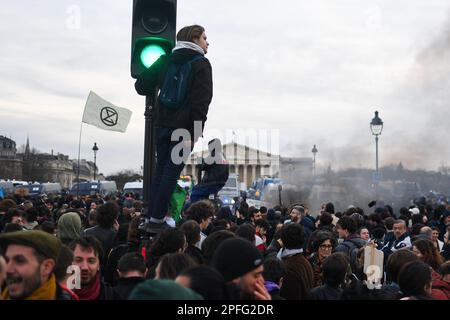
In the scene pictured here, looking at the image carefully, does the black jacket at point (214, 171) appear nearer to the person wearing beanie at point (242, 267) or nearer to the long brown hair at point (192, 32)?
the long brown hair at point (192, 32)

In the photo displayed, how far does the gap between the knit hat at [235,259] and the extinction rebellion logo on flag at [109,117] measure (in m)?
4.38

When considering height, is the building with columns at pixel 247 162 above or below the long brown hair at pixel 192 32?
above

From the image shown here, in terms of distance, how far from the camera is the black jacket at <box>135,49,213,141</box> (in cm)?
494

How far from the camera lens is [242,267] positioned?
3.08 meters

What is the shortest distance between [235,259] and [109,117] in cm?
457

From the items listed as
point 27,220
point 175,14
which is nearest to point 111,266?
point 175,14

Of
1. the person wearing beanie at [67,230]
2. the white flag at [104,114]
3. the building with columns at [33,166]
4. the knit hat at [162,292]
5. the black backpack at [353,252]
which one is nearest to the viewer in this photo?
the knit hat at [162,292]

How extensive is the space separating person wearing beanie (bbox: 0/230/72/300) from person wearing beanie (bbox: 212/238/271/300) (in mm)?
940

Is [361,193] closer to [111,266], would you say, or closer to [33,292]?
[111,266]

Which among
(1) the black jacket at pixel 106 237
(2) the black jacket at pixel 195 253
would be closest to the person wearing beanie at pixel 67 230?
(1) the black jacket at pixel 106 237

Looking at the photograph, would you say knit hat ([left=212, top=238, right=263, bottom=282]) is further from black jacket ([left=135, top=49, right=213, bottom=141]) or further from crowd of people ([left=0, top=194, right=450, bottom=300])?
black jacket ([left=135, top=49, right=213, bottom=141])

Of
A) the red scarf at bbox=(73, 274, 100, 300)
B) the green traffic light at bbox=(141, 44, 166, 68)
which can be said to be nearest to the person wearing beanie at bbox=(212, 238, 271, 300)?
the red scarf at bbox=(73, 274, 100, 300)

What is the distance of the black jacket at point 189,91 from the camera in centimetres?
494
